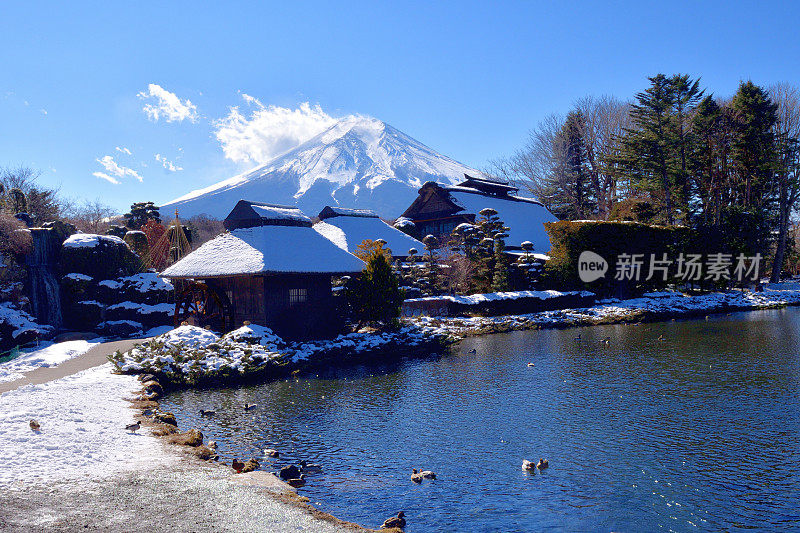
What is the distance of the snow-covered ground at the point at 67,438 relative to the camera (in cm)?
800

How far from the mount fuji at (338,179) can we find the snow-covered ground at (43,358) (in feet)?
439

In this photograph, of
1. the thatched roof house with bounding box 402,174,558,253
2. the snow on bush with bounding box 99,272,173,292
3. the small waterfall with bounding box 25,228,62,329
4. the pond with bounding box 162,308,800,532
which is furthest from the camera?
the thatched roof house with bounding box 402,174,558,253

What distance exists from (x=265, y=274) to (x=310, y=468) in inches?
484

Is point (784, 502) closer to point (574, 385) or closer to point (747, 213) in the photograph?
point (574, 385)

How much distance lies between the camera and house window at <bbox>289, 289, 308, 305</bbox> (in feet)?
70.8

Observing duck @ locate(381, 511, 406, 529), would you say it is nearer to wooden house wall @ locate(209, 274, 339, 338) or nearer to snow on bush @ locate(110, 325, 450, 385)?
snow on bush @ locate(110, 325, 450, 385)

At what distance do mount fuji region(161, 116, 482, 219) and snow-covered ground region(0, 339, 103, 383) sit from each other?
439 feet

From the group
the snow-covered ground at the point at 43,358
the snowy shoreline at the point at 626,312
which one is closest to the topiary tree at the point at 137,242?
the snow-covered ground at the point at 43,358

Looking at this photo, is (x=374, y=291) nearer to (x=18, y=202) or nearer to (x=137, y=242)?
(x=137, y=242)

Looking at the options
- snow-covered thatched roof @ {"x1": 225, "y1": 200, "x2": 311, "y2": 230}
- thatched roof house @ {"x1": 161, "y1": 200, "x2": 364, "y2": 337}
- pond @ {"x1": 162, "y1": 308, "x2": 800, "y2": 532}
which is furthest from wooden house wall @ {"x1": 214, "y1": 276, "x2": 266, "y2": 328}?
pond @ {"x1": 162, "y1": 308, "x2": 800, "y2": 532}

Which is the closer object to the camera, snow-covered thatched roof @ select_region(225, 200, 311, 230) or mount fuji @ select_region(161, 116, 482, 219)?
snow-covered thatched roof @ select_region(225, 200, 311, 230)

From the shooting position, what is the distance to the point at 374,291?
2312 cm

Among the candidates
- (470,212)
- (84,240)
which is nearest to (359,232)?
(470,212)

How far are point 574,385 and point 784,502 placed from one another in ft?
23.9
